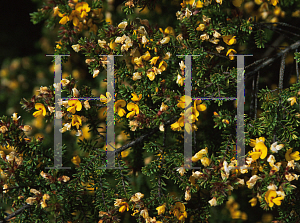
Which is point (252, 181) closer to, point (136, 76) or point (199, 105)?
point (199, 105)

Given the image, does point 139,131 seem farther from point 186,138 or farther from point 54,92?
point 54,92

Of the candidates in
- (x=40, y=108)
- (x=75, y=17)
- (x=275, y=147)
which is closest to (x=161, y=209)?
(x=275, y=147)

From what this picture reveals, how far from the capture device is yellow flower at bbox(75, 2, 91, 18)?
90cm

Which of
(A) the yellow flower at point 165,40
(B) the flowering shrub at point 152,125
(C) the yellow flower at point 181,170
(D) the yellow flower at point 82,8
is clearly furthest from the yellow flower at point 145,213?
(D) the yellow flower at point 82,8


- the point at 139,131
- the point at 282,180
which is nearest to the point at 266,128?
the point at 282,180

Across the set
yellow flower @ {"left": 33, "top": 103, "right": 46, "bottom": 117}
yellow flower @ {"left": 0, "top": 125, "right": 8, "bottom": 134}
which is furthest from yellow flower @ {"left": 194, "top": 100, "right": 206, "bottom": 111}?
yellow flower @ {"left": 0, "top": 125, "right": 8, "bottom": 134}

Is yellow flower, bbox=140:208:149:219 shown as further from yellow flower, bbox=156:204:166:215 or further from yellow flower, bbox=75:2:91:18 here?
yellow flower, bbox=75:2:91:18

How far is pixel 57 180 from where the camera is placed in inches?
34.3

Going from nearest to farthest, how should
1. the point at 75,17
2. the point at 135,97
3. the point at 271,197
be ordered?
the point at 271,197 → the point at 135,97 → the point at 75,17

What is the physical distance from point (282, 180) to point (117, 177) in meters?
0.49

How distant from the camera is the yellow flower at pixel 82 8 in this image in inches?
35.5

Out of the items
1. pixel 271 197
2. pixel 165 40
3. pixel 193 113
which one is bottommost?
pixel 271 197

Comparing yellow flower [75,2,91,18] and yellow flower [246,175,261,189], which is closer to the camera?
yellow flower [246,175,261,189]

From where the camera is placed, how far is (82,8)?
36.0 inches
